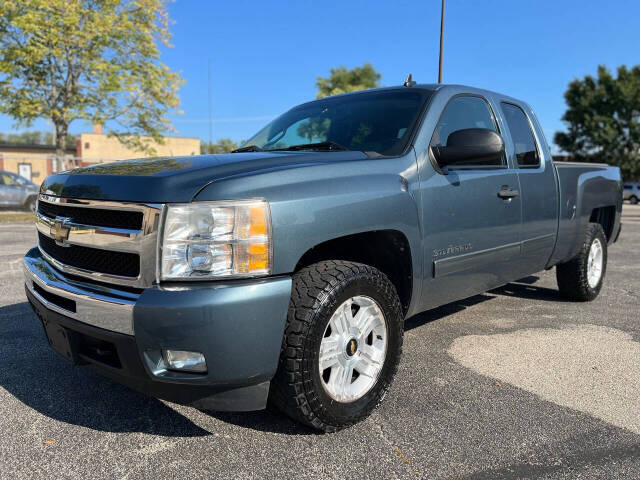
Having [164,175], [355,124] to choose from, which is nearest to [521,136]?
[355,124]

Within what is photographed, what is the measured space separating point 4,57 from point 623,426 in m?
18.3

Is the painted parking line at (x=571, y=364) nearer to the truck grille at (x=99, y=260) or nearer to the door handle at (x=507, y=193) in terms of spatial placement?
the door handle at (x=507, y=193)

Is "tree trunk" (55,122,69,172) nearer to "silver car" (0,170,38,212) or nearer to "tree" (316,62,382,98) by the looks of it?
"silver car" (0,170,38,212)

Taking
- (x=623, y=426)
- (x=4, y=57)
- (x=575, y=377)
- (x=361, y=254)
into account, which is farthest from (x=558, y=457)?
(x=4, y=57)

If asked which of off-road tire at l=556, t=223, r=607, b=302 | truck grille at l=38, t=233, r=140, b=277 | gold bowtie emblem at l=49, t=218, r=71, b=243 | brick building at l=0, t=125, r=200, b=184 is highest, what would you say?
brick building at l=0, t=125, r=200, b=184

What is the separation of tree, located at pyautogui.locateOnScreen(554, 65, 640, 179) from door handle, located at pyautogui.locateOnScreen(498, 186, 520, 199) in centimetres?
4173

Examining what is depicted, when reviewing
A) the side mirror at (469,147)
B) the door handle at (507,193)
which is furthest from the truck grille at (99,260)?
the door handle at (507,193)

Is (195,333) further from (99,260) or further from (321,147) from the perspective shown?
(321,147)

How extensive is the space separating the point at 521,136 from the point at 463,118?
850 millimetres

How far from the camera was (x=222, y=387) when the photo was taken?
218 cm

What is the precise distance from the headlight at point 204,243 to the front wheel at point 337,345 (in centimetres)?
35

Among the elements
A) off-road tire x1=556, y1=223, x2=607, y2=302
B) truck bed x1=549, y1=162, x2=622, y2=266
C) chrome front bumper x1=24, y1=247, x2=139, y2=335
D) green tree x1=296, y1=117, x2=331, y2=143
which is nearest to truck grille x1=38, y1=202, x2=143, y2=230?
chrome front bumper x1=24, y1=247, x2=139, y2=335

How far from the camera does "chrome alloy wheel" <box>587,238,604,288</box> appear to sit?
5.22m

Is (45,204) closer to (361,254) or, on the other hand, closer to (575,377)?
(361,254)
